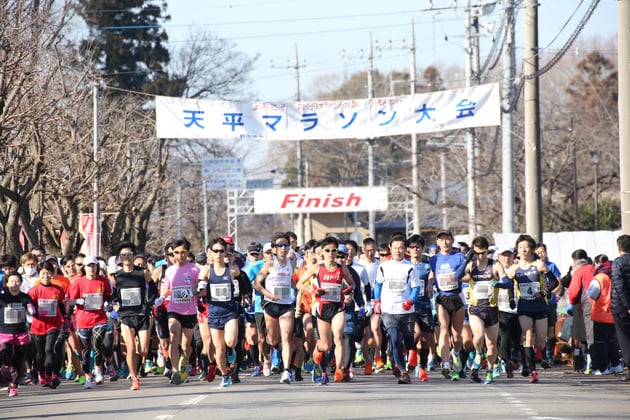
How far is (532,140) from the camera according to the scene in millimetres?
24797

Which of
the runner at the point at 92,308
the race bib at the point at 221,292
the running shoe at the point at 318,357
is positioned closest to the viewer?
the race bib at the point at 221,292

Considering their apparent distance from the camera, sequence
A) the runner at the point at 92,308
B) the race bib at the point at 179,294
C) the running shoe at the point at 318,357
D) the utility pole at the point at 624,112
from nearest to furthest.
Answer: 1. the running shoe at the point at 318,357
2. the race bib at the point at 179,294
3. the runner at the point at 92,308
4. the utility pole at the point at 624,112

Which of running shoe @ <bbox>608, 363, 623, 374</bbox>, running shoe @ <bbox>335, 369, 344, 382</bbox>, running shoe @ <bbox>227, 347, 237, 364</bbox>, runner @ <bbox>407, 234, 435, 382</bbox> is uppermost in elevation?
runner @ <bbox>407, 234, 435, 382</bbox>

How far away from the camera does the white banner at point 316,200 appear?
57.2 meters

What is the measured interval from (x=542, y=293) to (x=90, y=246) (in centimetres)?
1900

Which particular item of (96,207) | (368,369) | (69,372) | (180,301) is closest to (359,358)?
(368,369)

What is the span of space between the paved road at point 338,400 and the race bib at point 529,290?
4.06 feet

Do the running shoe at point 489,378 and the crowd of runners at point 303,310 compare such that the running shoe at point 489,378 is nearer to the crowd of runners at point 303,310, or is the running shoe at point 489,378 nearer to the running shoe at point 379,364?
the crowd of runners at point 303,310

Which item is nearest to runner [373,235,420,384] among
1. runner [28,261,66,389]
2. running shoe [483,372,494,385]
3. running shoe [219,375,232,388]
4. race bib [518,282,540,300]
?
running shoe [483,372,494,385]

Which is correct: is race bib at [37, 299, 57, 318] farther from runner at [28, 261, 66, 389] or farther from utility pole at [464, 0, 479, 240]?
utility pole at [464, 0, 479, 240]

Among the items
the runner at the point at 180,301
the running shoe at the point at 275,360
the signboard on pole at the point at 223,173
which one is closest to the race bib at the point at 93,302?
the runner at the point at 180,301

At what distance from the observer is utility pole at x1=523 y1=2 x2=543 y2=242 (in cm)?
2472

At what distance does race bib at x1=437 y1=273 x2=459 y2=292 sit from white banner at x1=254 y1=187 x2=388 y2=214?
40.0m

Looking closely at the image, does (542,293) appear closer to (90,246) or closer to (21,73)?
(21,73)
